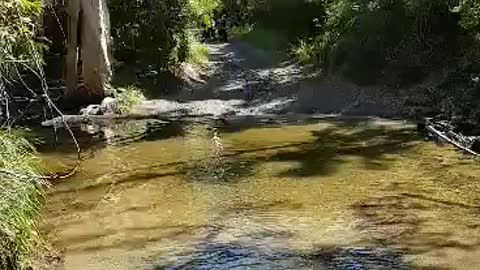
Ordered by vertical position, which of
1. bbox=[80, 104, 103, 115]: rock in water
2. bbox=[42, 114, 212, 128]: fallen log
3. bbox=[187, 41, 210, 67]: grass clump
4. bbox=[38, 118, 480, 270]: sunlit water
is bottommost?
bbox=[42, 114, 212, 128]: fallen log

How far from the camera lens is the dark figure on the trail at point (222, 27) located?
27.6 m

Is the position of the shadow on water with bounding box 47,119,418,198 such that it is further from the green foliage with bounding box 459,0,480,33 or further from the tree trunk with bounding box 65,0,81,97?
the tree trunk with bounding box 65,0,81,97

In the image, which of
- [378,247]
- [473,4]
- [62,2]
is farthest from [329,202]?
[62,2]

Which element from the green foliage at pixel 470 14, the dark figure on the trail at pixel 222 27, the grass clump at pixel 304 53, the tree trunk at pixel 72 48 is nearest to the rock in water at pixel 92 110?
the tree trunk at pixel 72 48

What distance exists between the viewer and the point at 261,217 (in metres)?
8.39

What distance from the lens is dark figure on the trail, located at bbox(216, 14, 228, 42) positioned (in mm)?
27591

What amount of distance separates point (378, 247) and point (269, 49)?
16.5 metres

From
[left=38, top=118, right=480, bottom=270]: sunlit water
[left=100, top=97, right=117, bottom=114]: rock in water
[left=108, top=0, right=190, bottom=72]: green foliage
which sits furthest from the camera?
[left=108, top=0, right=190, bottom=72]: green foliage

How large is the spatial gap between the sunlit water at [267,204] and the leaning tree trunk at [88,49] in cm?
351

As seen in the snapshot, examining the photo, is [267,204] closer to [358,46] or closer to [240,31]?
[358,46]

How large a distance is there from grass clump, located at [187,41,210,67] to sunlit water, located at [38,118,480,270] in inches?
266

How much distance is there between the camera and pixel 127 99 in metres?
17.2

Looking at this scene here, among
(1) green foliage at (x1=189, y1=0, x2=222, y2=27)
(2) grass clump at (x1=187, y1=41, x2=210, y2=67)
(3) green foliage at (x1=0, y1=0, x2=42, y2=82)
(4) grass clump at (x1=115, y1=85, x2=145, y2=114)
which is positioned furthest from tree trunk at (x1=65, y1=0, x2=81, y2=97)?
(3) green foliage at (x1=0, y1=0, x2=42, y2=82)

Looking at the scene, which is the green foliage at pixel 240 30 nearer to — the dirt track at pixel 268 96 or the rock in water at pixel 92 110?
the dirt track at pixel 268 96
